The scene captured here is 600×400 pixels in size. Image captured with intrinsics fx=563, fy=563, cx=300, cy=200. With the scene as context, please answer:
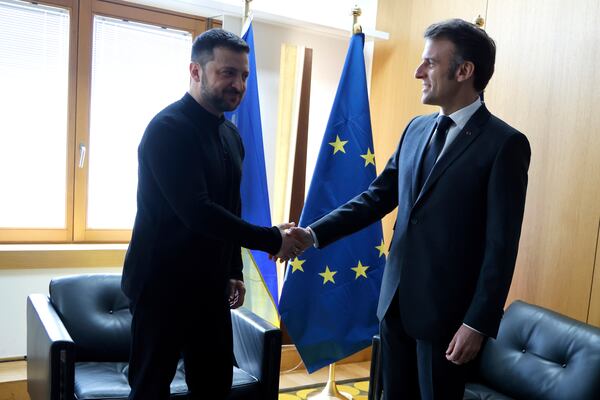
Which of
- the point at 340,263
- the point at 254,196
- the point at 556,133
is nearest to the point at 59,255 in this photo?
the point at 254,196

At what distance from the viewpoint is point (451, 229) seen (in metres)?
1.53

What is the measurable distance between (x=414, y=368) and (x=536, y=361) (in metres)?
0.85

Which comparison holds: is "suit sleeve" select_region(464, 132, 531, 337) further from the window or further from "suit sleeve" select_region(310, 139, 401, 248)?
the window

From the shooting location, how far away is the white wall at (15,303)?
9.45ft

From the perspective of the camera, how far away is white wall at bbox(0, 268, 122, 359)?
2879 millimetres

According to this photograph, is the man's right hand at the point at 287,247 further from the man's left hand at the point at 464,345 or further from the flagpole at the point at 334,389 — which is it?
the flagpole at the point at 334,389

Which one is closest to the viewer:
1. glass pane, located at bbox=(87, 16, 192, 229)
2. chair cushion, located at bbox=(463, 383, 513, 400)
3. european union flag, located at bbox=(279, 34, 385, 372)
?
chair cushion, located at bbox=(463, 383, 513, 400)

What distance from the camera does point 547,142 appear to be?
102 inches

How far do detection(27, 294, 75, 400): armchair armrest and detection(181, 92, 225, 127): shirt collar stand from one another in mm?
914

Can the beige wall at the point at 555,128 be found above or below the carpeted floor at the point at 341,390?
above

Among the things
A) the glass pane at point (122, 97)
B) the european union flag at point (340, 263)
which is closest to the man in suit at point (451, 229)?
the european union flag at point (340, 263)

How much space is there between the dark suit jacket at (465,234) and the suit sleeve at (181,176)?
0.57 m

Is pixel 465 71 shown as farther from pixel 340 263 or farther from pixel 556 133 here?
pixel 340 263

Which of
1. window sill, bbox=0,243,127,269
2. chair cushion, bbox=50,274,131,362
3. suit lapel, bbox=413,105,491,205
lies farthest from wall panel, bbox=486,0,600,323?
window sill, bbox=0,243,127,269
